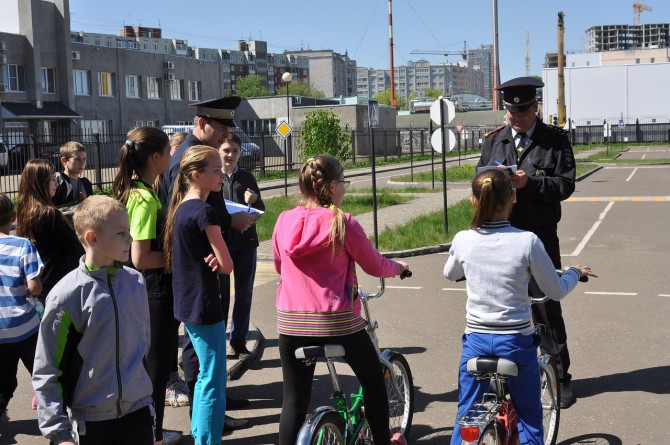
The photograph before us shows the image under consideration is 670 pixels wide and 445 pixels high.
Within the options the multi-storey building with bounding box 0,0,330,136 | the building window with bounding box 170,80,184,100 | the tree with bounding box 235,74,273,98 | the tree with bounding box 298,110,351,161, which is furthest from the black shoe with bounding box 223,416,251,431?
the tree with bounding box 235,74,273,98

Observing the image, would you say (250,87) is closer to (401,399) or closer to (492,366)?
(401,399)

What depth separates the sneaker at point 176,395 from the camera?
6.01 meters

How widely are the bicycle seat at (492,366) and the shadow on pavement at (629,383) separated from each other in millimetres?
2451

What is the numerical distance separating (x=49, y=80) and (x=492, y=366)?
5329cm

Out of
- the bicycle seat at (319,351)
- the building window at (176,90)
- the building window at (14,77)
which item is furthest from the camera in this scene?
the building window at (176,90)

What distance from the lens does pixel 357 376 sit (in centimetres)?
405

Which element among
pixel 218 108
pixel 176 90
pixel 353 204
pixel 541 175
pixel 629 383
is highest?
pixel 176 90

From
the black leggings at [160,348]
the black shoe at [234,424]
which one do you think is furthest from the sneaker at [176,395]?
the black leggings at [160,348]

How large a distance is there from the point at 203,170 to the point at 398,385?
172 centimetres

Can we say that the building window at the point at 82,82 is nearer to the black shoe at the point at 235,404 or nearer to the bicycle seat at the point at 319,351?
the black shoe at the point at 235,404

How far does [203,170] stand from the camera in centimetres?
439

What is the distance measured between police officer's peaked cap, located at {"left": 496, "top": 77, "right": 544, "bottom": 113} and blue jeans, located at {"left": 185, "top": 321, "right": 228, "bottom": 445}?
251 centimetres

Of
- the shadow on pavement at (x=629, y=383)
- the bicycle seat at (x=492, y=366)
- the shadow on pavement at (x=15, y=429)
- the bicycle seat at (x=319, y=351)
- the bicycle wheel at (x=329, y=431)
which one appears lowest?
the shadow on pavement at (x=629, y=383)

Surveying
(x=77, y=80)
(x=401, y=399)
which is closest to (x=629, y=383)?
(x=401, y=399)
